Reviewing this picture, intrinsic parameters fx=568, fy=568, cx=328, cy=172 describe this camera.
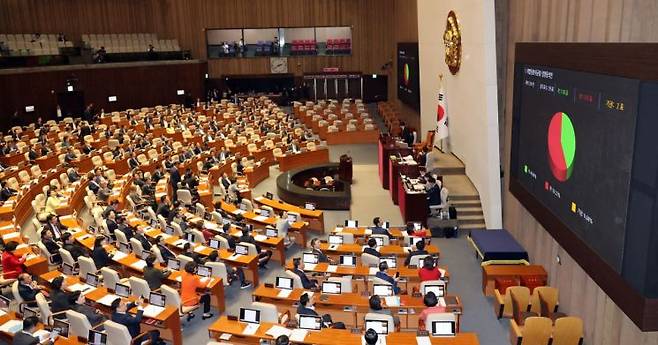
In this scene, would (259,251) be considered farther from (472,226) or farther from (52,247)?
(472,226)

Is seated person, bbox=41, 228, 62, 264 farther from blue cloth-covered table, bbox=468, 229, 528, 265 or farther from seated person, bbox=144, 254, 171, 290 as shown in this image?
blue cloth-covered table, bbox=468, 229, 528, 265

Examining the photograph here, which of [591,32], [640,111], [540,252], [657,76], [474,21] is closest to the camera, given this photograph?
[657,76]

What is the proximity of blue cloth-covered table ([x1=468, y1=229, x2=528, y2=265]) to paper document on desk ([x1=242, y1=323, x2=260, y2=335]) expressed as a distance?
6.42 m

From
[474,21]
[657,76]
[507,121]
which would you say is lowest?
[507,121]

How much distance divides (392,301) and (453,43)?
12.3m

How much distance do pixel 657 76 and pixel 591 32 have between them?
10.5ft

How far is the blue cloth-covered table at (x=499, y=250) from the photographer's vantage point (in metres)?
14.4

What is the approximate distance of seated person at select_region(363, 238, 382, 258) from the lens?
46.6 feet

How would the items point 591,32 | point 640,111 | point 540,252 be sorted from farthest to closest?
1. point 540,252
2. point 591,32
3. point 640,111

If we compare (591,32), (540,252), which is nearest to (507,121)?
(540,252)

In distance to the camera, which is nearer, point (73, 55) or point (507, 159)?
point (507, 159)

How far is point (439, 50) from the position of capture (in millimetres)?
24422

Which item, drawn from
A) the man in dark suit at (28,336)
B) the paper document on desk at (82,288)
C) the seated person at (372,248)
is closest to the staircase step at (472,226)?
the seated person at (372,248)

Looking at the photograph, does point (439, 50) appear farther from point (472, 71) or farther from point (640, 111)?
point (640, 111)
